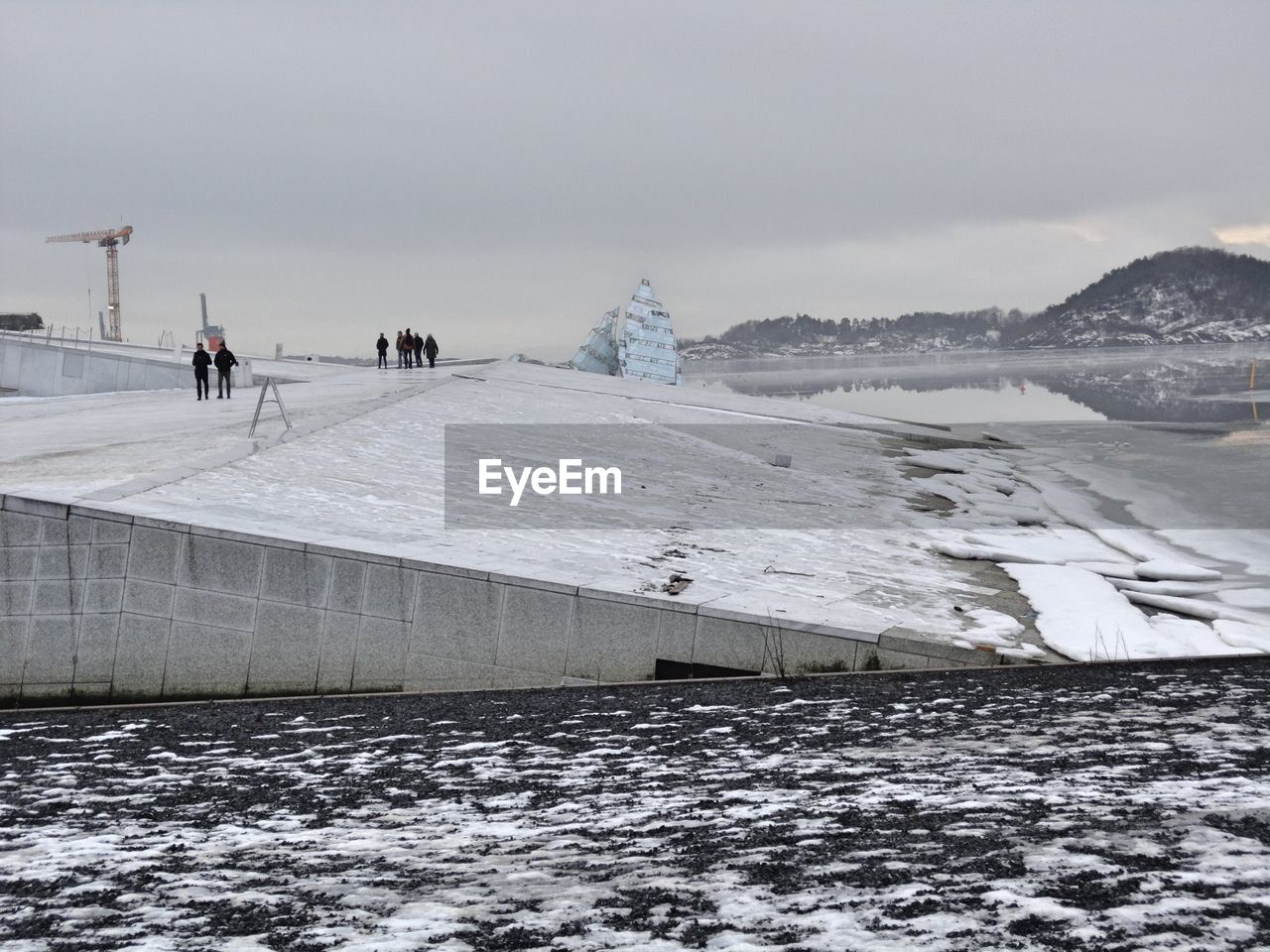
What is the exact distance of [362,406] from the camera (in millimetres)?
24531

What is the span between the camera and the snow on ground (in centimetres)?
1249

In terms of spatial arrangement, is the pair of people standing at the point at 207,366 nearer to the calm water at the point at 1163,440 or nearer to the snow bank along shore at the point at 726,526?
the snow bank along shore at the point at 726,526

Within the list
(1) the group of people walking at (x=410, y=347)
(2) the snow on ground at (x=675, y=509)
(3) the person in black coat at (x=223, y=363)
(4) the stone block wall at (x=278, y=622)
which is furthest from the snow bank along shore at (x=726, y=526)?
(1) the group of people walking at (x=410, y=347)

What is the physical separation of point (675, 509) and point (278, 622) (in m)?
7.88

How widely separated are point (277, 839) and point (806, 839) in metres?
3.03

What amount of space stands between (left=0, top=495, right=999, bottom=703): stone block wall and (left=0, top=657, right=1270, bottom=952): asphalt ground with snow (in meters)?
0.98

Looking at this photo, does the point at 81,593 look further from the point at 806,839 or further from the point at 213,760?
the point at 806,839

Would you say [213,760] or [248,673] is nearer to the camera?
[213,760]

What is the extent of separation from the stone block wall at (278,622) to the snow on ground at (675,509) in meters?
0.35

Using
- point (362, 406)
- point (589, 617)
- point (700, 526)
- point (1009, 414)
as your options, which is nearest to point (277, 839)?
point (589, 617)

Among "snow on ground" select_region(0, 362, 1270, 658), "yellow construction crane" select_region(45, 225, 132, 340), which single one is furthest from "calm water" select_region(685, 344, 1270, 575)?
"yellow construction crane" select_region(45, 225, 132, 340)

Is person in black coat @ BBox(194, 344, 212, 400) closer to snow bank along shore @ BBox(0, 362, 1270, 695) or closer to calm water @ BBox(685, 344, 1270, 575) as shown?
snow bank along shore @ BBox(0, 362, 1270, 695)
